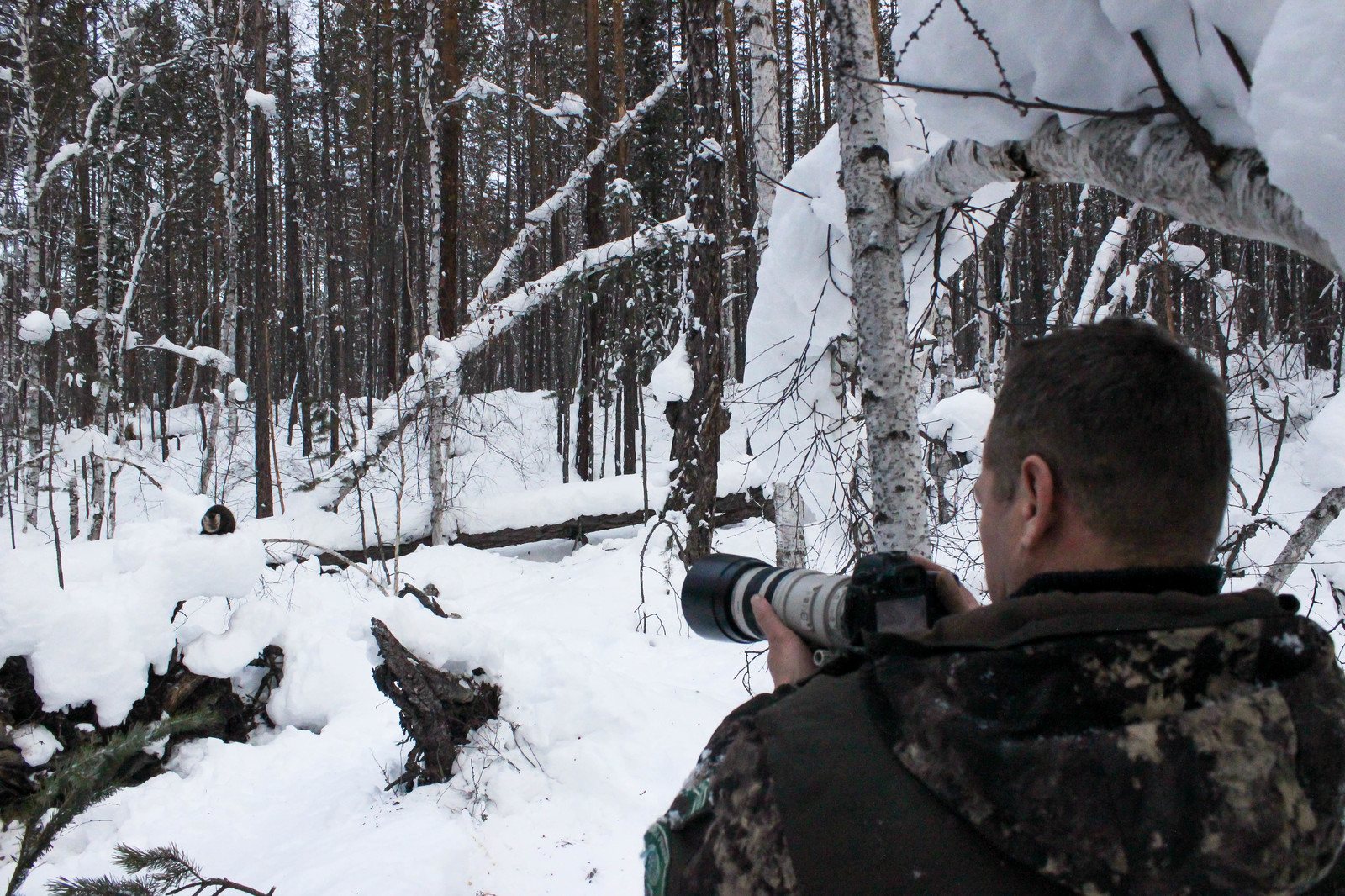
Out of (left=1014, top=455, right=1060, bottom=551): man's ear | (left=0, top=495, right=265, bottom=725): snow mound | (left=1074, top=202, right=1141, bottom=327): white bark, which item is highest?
(left=1074, top=202, right=1141, bottom=327): white bark

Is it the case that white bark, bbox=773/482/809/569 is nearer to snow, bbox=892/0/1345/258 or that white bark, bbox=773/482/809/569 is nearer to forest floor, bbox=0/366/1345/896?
forest floor, bbox=0/366/1345/896

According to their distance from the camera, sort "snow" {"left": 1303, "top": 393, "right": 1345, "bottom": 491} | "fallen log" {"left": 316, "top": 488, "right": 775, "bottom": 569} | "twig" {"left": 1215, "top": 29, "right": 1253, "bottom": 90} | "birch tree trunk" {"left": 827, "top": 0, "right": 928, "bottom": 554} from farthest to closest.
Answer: "fallen log" {"left": 316, "top": 488, "right": 775, "bottom": 569} → "snow" {"left": 1303, "top": 393, "right": 1345, "bottom": 491} → "birch tree trunk" {"left": 827, "top": 0, "right": 928, "bottom": 554} → "twig" {"left": 1215, "top": 29, "right": 1253, "bottom": 90}

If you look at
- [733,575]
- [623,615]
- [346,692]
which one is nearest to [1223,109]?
[733,575]

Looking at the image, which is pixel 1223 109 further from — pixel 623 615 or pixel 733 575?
pixel 623 615

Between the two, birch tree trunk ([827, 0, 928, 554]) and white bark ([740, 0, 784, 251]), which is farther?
white bark ([740, 0, 784, 251])

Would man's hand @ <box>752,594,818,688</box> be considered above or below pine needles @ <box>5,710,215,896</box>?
above

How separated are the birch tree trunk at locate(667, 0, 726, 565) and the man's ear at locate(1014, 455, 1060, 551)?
166 inches

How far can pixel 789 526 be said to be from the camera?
5023mm

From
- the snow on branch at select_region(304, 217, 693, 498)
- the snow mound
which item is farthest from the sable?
the snow on branch at select_region(304, 217, 693, 498)

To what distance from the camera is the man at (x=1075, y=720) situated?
605 millimetres

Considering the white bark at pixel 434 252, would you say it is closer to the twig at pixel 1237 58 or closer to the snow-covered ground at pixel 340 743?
the snow-covered ground at pixel 340 743

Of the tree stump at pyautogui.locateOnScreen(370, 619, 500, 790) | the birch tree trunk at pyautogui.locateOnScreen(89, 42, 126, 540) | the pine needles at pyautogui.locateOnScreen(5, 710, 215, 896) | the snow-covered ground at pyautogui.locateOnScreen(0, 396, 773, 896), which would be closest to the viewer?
the pine needles at pyautogui.locateOnScreen(5, 710, 215, 896)

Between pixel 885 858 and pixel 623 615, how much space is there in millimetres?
7217

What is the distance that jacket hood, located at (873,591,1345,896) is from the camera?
0.60 m
